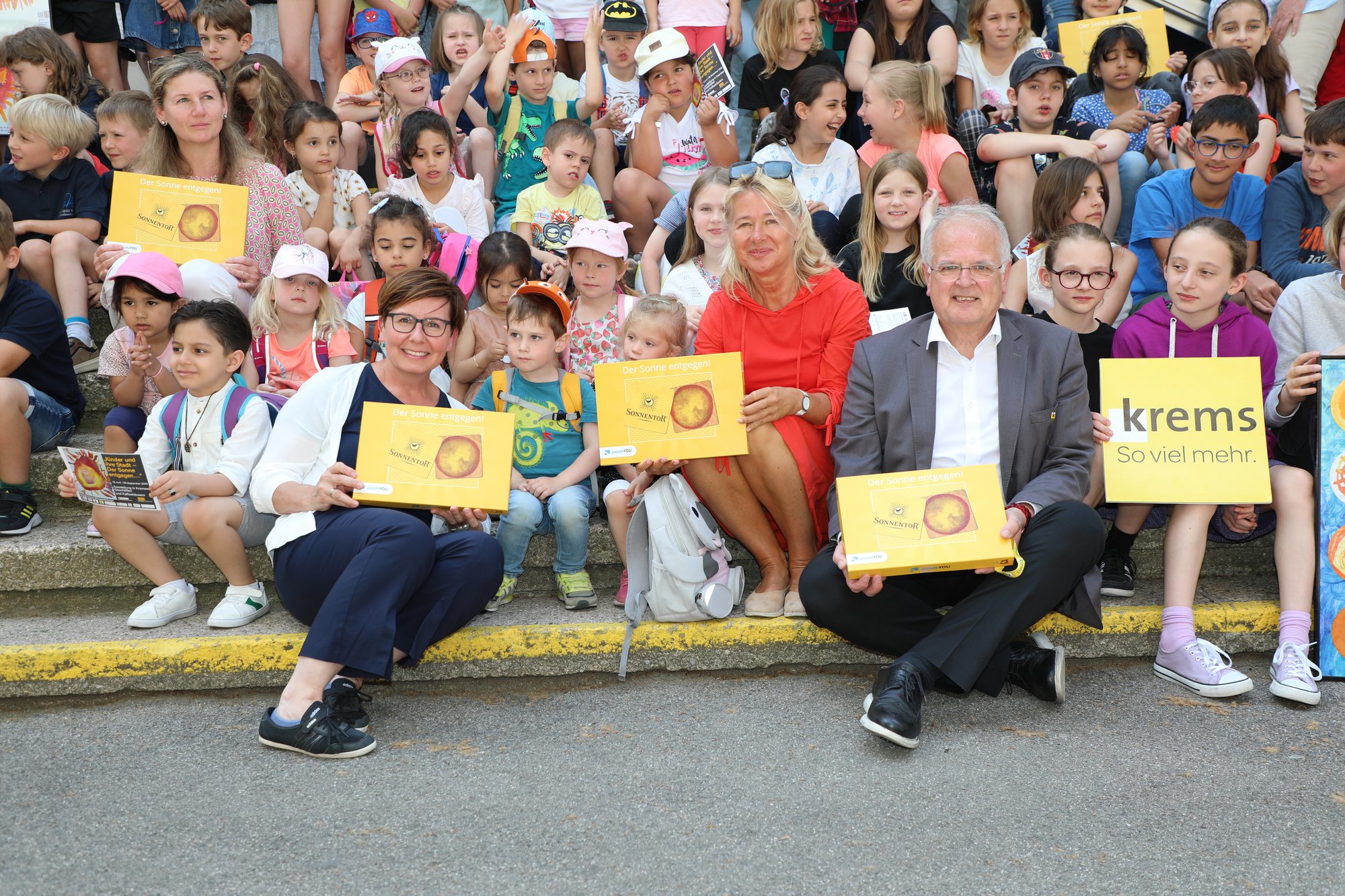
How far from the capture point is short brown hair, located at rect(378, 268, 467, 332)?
387 centimetres

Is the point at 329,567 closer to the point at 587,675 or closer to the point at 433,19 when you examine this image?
the point at 587,675

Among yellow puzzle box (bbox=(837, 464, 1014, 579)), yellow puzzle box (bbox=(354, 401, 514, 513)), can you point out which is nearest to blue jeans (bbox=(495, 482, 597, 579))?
yellow puzzle box (bbox=(354, 401, 514, 513))

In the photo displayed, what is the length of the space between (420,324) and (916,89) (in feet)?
10.9

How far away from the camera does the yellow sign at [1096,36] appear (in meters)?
6.89

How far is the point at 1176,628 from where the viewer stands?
3785 mm

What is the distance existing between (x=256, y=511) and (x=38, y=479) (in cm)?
132

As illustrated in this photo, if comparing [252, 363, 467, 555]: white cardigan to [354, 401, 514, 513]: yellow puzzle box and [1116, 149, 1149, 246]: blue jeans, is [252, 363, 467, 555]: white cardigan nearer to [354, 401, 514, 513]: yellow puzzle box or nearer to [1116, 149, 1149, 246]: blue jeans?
[354, 401, 514, 513]: yellow puzzle box

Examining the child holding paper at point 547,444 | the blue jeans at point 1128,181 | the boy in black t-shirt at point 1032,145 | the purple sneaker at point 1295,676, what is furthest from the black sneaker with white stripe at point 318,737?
the blue jeans at point 1128,181

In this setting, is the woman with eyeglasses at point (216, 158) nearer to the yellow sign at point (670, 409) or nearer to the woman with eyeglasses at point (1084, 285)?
the yellow sign at point (670, 409)

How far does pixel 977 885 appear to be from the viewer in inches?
104

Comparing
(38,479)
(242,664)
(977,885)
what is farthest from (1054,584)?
(38,479)

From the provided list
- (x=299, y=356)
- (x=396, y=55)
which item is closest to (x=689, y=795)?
(x=299, y=356)

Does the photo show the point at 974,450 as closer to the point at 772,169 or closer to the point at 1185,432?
the point at 1185,432

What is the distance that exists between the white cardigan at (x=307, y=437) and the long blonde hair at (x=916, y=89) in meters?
3.42
